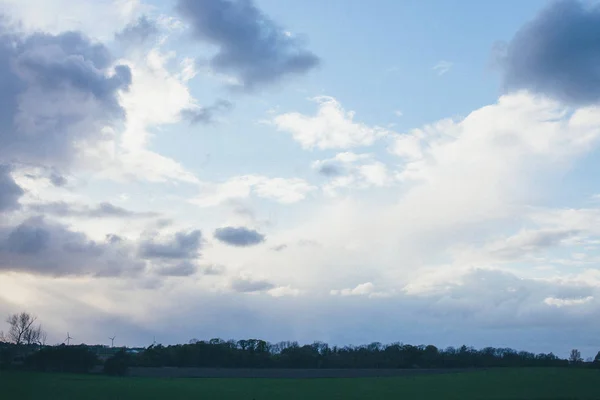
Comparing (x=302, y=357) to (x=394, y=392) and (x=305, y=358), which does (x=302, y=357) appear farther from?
(x=394, y=392)

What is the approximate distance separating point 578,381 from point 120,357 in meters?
77.6

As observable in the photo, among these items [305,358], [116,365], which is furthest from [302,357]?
[116,365]

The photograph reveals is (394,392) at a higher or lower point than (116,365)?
lower

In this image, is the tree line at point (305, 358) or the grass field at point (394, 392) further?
the tree line at point (305, 358)

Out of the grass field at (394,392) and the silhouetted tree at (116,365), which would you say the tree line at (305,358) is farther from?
the grass field at (394,392)

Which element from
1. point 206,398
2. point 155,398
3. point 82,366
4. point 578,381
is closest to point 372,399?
point 206,398

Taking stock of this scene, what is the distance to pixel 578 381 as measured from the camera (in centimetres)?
7888

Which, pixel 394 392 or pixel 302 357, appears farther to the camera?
pixel 302 357

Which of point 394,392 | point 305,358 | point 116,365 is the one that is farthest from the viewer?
point 305,358

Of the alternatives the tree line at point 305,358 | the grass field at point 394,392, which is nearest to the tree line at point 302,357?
the tree line at point 305,358

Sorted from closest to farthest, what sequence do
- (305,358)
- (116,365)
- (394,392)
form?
(394,392) < (116,365) < (305,358)

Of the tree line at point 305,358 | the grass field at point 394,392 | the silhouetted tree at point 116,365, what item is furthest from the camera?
the tree line at point 305,358

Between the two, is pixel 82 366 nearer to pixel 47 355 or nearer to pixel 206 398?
pixel 47 355

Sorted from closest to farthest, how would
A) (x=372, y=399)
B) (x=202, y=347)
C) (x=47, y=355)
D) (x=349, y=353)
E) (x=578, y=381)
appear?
(x=372, y=399) → (x=578, y=381) → (x=47, y=355) → (x=202, y=347) → (x=349, y=353)
